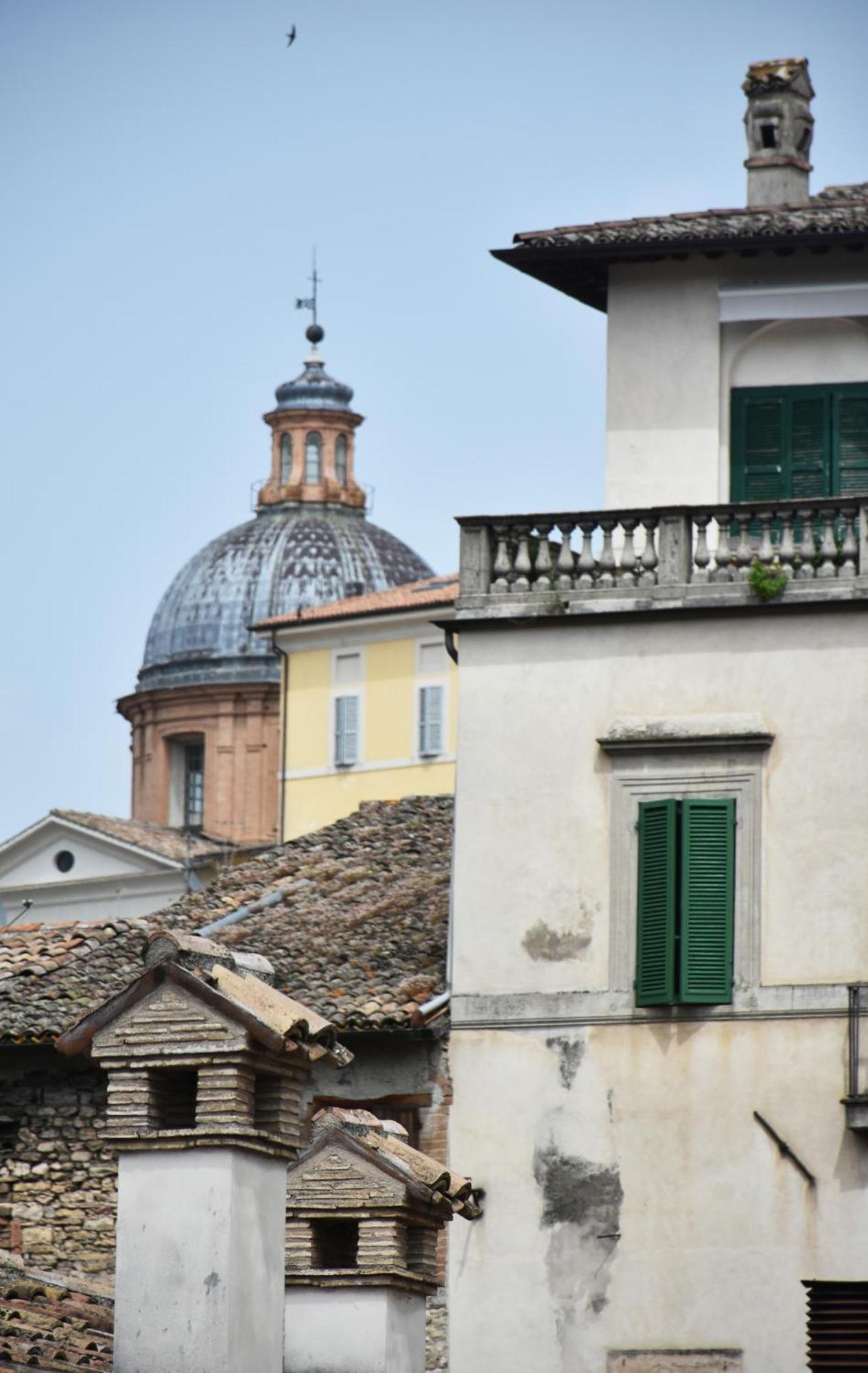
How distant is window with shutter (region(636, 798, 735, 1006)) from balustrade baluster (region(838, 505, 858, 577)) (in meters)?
2.18

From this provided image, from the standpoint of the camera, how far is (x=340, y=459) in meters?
89.1

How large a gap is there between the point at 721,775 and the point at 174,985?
12046 millimetres

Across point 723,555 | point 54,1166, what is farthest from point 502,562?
point 54,1166

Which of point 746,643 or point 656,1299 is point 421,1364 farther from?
point 746,643

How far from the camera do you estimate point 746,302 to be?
26.9m

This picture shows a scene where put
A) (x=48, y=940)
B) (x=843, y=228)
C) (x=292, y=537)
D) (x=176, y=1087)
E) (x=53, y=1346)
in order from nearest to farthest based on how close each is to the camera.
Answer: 1. (x=176, y=1087)
2. (x=53, y=1346)
3. (x=843, y=228)
4. (x=48, y=940)
5. (x=292, y=537)

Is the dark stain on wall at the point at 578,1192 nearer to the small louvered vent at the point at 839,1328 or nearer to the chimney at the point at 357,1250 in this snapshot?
the small louvered vent at the point at 839,1328

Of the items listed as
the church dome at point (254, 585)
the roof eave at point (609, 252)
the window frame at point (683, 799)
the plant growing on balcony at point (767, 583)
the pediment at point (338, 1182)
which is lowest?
the pediment at point (338, 1182)

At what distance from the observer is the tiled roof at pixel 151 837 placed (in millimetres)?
69500

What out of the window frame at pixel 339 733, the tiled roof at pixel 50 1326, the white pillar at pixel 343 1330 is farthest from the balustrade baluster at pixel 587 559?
the window frame at pixel 339 733

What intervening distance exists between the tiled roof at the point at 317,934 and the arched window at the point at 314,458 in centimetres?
5451

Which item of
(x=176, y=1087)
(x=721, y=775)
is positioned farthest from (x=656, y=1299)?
(x=176, y=1087)

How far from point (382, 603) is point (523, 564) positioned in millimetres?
41661

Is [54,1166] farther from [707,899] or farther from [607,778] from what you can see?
[707,899]
